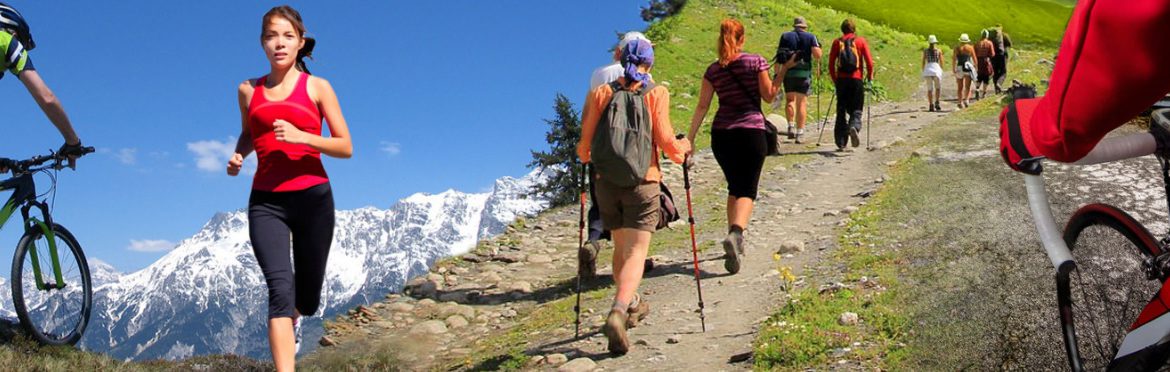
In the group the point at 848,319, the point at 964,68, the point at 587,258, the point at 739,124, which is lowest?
the point at 848,319

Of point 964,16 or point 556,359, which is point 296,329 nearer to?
point 556,359

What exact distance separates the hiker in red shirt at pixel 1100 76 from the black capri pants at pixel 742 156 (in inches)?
306

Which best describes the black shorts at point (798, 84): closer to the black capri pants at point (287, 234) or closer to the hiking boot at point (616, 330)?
the hiking boot at point (616, 330)

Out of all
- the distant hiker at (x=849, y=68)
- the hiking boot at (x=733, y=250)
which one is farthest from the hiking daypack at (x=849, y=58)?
the hiking boot at (x=733, y=250)

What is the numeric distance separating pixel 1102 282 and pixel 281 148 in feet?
15.9

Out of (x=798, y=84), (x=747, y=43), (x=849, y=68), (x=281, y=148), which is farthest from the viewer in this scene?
(x=747, y=43)

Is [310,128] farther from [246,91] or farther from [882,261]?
[882,261]

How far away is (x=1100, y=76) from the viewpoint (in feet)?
6.54

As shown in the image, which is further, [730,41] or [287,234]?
[730,41]

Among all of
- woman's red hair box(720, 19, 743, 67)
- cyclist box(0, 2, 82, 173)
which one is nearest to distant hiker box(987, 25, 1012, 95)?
woman's red hair box(720, 19, 743, 67)

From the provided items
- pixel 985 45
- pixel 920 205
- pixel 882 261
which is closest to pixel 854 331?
pixel 882 261

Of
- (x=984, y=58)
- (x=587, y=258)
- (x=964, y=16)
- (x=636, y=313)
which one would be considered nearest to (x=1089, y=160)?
(x=636, y=313)

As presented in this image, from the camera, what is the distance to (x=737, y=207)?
10148 mm

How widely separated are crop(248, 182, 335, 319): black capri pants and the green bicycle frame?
3.02 metres
